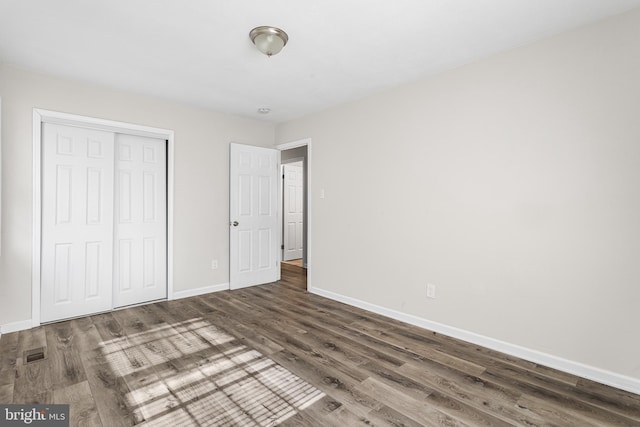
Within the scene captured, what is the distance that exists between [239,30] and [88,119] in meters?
2.11

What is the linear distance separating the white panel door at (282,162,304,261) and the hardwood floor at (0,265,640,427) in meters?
3.75

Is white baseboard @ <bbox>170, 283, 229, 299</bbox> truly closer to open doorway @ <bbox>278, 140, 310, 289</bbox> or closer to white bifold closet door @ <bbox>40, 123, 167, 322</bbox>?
white bifold closet door @ <bbox>40, 123, 167, 322</bbox>

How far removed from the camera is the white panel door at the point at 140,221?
3.71 meters

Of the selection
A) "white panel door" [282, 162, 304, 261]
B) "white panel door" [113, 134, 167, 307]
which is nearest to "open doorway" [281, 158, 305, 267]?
"white panel door" [282, 162, 304, 261]

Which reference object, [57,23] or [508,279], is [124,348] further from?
[508,279]

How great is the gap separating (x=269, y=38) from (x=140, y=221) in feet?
8.97

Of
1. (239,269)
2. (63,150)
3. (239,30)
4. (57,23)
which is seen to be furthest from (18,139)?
(239,269)

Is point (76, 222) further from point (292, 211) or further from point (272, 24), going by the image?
point (292, 211)

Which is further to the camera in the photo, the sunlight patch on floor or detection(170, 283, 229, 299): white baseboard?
detection(170, 283, 229, 299): white baseboard

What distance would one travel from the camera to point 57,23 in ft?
7.41

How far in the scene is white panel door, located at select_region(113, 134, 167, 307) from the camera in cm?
371

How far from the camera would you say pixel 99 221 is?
11.5 ft

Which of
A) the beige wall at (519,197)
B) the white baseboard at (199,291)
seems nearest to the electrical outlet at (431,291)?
the beige wall at (519,197)
